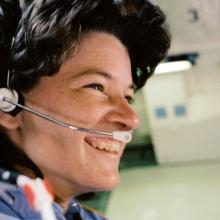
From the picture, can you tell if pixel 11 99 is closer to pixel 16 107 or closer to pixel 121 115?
pixel 16 107

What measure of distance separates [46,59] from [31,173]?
0.91ft

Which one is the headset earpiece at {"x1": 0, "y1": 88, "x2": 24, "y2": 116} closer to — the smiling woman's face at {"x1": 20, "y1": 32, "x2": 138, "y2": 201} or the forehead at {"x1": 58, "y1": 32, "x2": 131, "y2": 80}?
the smiling woman's face at {"x1": 20, "y1": 32, "x2": 138, "y2": 201}

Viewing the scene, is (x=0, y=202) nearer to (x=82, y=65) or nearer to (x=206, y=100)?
(x=82, y=65)

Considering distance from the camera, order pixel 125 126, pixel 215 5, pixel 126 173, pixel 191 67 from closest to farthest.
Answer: pixel 125 126
pixel 215 5
pixel 191 67
pixel 126 173

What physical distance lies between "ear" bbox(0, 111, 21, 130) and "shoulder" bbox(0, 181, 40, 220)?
0.18m

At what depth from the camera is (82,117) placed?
1014mm

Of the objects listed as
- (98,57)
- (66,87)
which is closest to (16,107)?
(66,87)

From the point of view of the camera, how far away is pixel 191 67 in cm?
358

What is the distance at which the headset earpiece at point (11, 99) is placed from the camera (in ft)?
3.09

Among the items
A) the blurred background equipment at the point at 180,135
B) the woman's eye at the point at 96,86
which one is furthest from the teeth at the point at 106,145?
the blurred background equipment at the point at 180,135

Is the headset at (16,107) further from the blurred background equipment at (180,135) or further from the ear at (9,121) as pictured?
the blurred background equipment at (180,135)

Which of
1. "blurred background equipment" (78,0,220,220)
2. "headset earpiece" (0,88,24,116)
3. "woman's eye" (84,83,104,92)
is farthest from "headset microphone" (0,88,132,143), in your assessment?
"blurred background equipment" (78,0,220,220)

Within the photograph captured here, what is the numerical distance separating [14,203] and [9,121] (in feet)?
0.71

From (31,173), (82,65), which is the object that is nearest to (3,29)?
(82,65)
